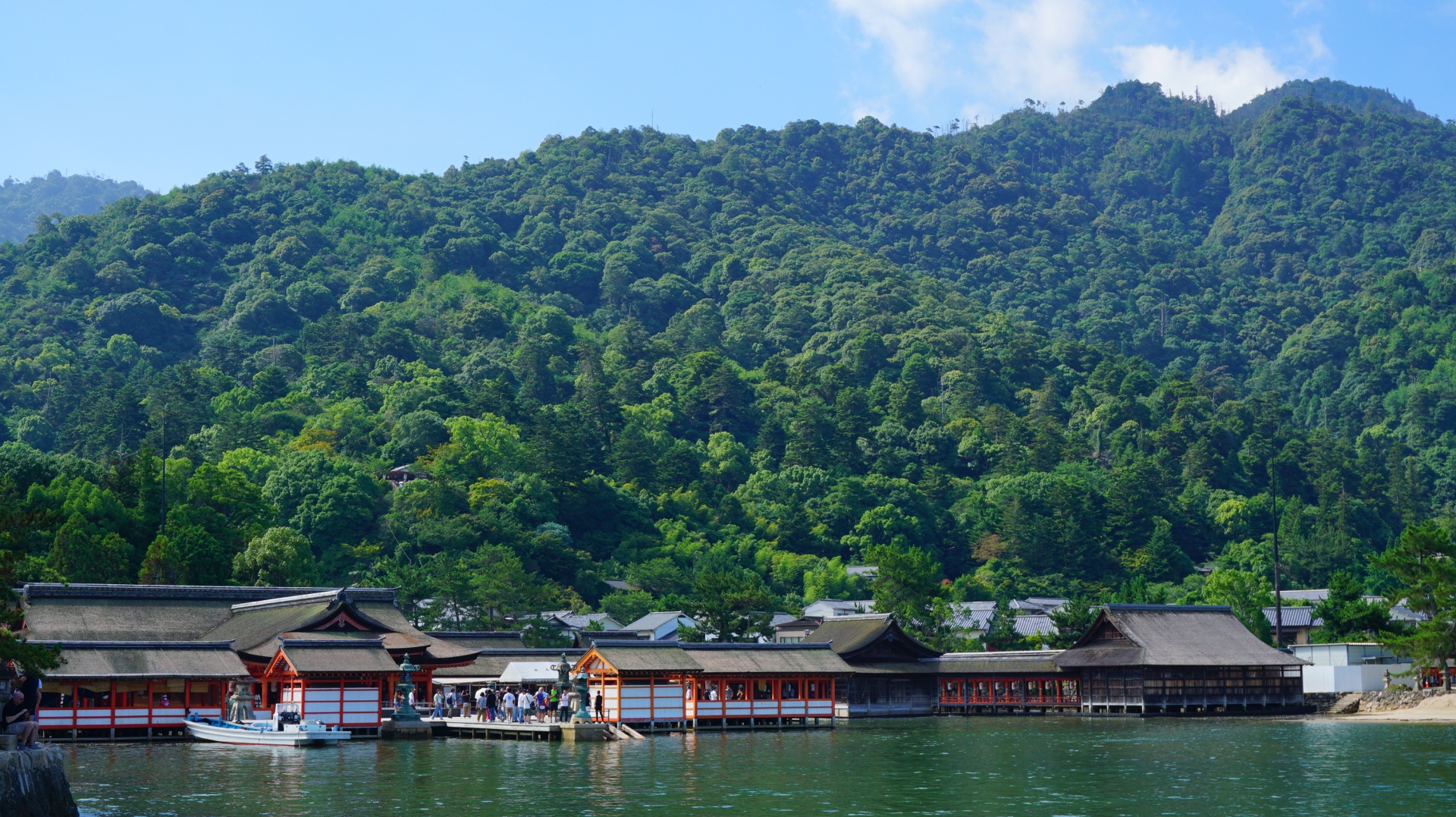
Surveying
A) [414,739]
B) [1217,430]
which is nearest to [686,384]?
[1217,430]

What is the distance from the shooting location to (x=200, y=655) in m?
48.2

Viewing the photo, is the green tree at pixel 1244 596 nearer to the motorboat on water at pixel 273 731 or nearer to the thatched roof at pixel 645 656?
the thatched roof at pixel 645 656

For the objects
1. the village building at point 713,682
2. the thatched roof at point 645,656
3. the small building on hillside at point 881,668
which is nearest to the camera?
the thatched roof at point 645,656

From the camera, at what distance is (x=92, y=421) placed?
108 metres

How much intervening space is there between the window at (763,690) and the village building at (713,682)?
28 millimetres

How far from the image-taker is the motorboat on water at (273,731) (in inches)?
1734

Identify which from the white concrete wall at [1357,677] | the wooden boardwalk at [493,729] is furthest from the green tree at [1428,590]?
the wooden boardwalk at [493,729]

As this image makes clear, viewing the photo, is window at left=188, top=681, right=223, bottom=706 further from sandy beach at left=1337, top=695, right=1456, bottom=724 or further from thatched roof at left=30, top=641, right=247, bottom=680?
sandy beach at left=1337, top=695, right=1456, bottom=724

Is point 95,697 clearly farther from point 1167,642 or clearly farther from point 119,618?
point 1167,642

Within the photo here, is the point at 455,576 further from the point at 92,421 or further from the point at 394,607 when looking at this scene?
the point at 92,421

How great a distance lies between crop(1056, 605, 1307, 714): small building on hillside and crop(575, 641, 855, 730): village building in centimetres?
1221

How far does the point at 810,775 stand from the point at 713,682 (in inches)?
682

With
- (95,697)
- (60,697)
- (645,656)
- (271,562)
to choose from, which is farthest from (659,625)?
(60,697)

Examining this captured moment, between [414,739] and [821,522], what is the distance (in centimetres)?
6796
